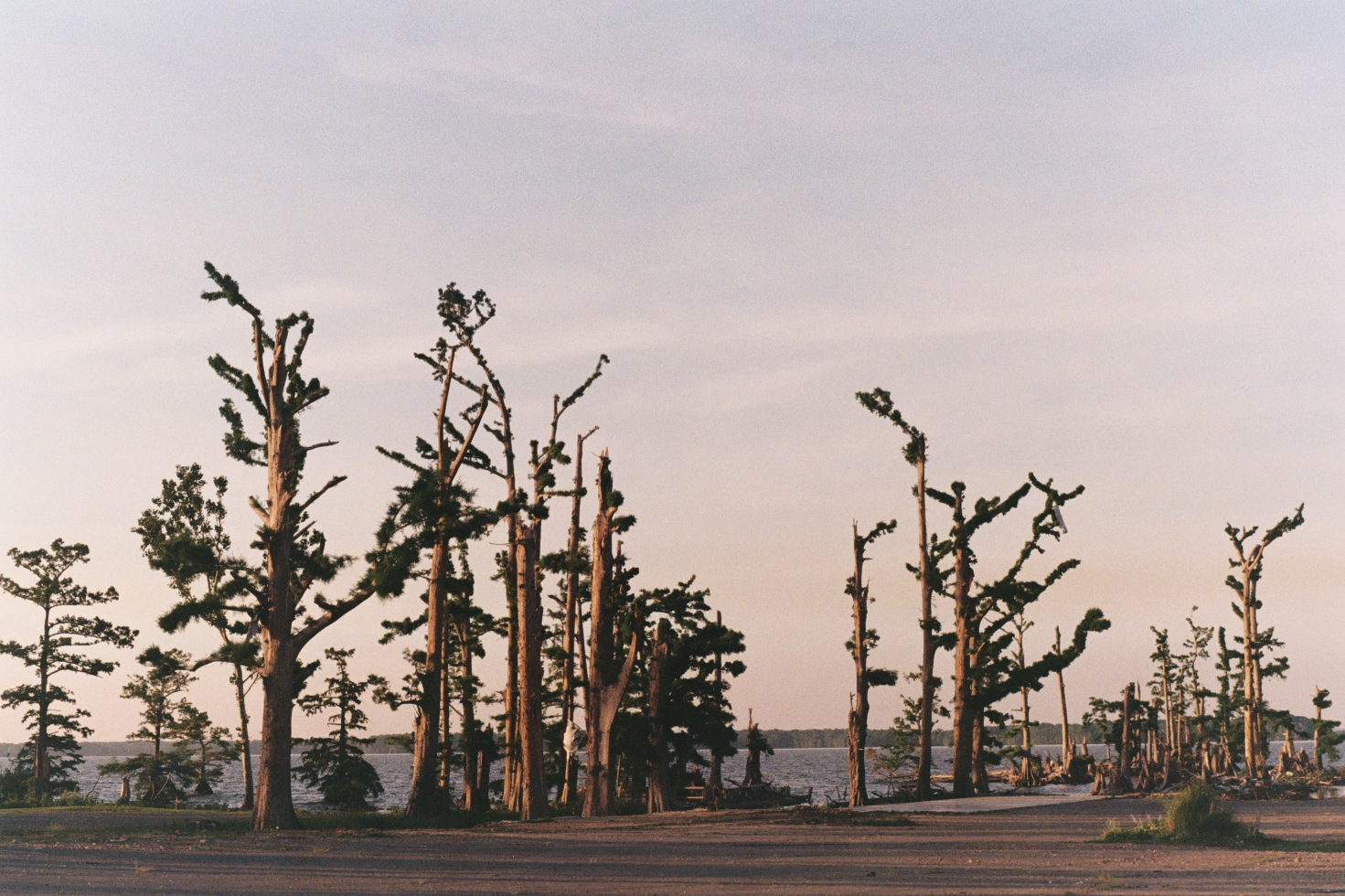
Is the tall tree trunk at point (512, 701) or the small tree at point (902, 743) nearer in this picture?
the tall tree trunk at point (512, 701)

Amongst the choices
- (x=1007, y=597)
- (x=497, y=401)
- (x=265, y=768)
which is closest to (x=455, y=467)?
(x=497, y=401)

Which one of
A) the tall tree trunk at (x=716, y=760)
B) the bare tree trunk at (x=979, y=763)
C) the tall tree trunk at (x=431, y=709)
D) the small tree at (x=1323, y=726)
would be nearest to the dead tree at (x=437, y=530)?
the tall tree trunk at (x=431, y=709)

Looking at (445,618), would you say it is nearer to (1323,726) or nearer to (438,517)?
(438,517)

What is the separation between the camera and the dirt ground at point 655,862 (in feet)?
53.9

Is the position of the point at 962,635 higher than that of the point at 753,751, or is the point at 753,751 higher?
the point at 962,635

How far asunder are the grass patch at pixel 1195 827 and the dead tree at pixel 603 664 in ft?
49.2

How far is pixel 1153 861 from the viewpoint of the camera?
799 inches

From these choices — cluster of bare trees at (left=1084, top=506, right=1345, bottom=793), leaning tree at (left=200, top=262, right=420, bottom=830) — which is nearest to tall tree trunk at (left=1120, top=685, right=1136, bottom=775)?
cluster of bare trees at (left=1084, top=506, right=1345, bottom=793)

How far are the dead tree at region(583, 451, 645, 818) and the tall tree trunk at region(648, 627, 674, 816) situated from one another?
853 millimetres

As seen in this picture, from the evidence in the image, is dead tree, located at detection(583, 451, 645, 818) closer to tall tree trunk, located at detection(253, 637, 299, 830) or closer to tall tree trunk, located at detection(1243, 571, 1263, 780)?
tall tree trunk, located at detection(253, 637, 299, 830)

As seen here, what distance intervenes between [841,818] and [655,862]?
43.2ft

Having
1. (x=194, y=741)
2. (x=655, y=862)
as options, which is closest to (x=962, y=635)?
(x=655, y=862)

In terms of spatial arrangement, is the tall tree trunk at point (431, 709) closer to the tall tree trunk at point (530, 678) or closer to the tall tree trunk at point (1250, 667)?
the tall tree trunk at point (530, 678)

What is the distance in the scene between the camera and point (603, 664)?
1414 inches
